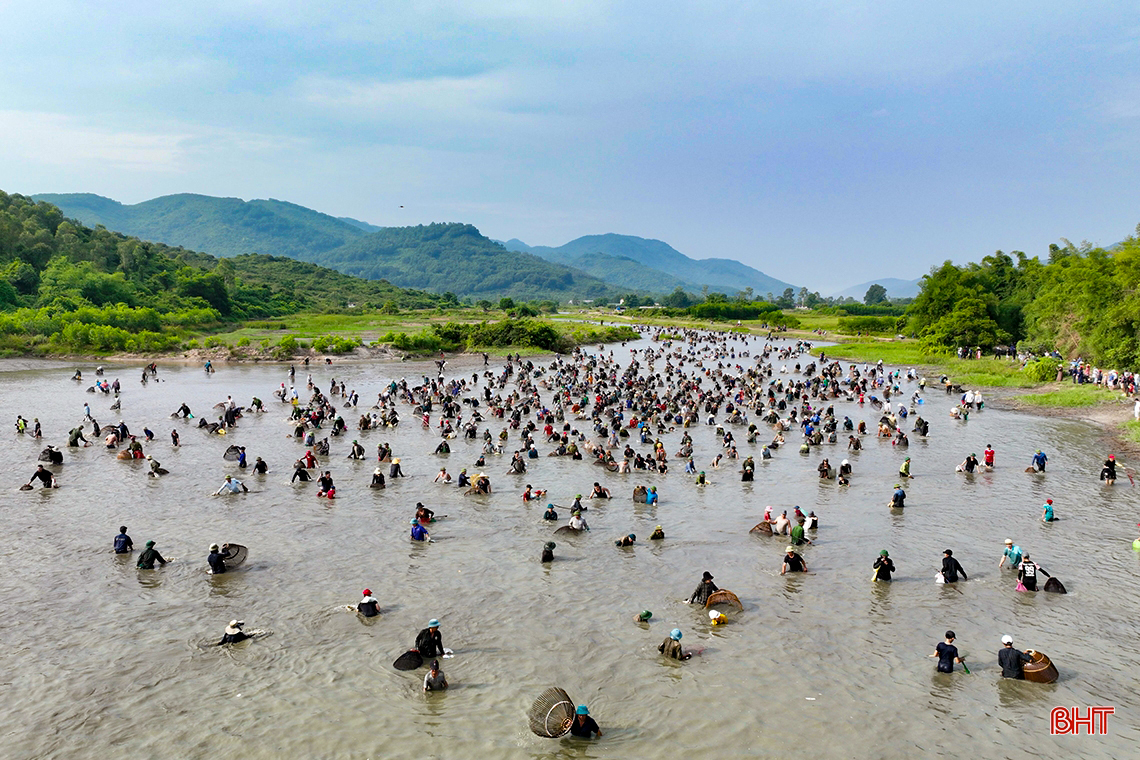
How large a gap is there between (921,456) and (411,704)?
2716cm

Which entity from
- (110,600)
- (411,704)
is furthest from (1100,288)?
(110,600)

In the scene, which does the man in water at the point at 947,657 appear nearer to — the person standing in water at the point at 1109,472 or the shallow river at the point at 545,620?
the shallow river at the point at 545,620

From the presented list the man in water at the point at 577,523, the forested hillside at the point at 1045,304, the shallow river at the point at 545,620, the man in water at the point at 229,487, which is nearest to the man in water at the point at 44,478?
the shallow river at the point at 545,620

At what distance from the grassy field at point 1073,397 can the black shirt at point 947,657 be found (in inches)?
1476

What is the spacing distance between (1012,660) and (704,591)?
19.5 feet

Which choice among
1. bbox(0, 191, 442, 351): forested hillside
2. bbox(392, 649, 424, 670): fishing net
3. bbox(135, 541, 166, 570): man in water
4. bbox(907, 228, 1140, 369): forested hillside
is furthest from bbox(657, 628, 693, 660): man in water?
bbox(0, 191, 442, 351): forested hillside

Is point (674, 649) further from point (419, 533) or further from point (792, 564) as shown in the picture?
point (419, 533)

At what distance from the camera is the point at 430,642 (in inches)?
532

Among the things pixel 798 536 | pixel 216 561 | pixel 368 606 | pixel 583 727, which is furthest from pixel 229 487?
pixel 798 536

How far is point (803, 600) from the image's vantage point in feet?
54.0

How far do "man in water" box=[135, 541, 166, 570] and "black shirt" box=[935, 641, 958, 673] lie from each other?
18.1 meters

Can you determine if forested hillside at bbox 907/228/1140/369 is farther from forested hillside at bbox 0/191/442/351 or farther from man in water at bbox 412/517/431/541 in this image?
forested hillside at bbox 0/191/442/351

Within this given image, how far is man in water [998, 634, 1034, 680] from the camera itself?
12805 mm

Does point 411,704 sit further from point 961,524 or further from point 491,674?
point 961,524
